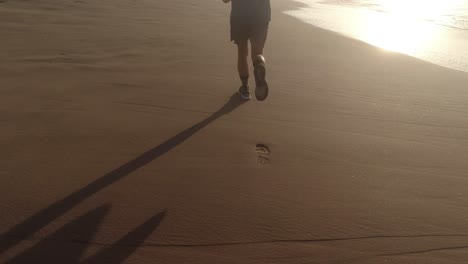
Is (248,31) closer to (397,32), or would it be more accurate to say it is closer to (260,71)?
(260,71)

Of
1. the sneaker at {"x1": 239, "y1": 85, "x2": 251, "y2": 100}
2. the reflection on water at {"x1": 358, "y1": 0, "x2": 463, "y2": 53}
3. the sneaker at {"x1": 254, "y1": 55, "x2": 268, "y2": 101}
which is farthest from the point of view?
the reflection on water at {"x1": 358, "y1": 0, "x2": 463, "y2": 53}

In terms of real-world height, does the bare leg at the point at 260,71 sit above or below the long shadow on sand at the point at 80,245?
above

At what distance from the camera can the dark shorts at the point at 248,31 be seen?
3.91 meters

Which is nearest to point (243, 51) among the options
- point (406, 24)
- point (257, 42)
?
point (257, 42)

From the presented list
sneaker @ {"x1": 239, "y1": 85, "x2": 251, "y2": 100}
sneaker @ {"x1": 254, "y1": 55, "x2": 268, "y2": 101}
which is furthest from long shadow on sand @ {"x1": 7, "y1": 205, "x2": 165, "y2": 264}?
sneaker @ {"x1": 239, "y1": 85, "x2": 251, "y2": 100}

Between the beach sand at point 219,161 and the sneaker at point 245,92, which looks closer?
the beach sand at point 219,161

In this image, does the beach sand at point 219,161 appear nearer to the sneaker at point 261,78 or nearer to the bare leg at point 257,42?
the sneaker at point 261,78

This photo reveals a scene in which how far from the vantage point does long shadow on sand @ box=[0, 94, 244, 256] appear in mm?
1957

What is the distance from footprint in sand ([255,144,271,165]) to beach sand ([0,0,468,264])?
0.02 m

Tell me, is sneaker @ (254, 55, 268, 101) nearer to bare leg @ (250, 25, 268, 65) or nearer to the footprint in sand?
bare leg @ (250, 25, 268, 65)

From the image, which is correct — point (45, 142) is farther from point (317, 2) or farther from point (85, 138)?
point (317, 2)

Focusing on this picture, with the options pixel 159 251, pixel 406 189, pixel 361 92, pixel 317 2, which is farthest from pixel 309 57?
pixel 317 2

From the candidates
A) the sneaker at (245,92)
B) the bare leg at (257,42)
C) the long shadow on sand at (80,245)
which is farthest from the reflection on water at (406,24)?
the long shadow on sand at (80,245)

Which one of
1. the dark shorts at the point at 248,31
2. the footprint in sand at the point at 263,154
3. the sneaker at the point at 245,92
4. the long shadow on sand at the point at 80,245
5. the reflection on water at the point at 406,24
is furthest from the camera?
the reflection on water at the point at 406,24
